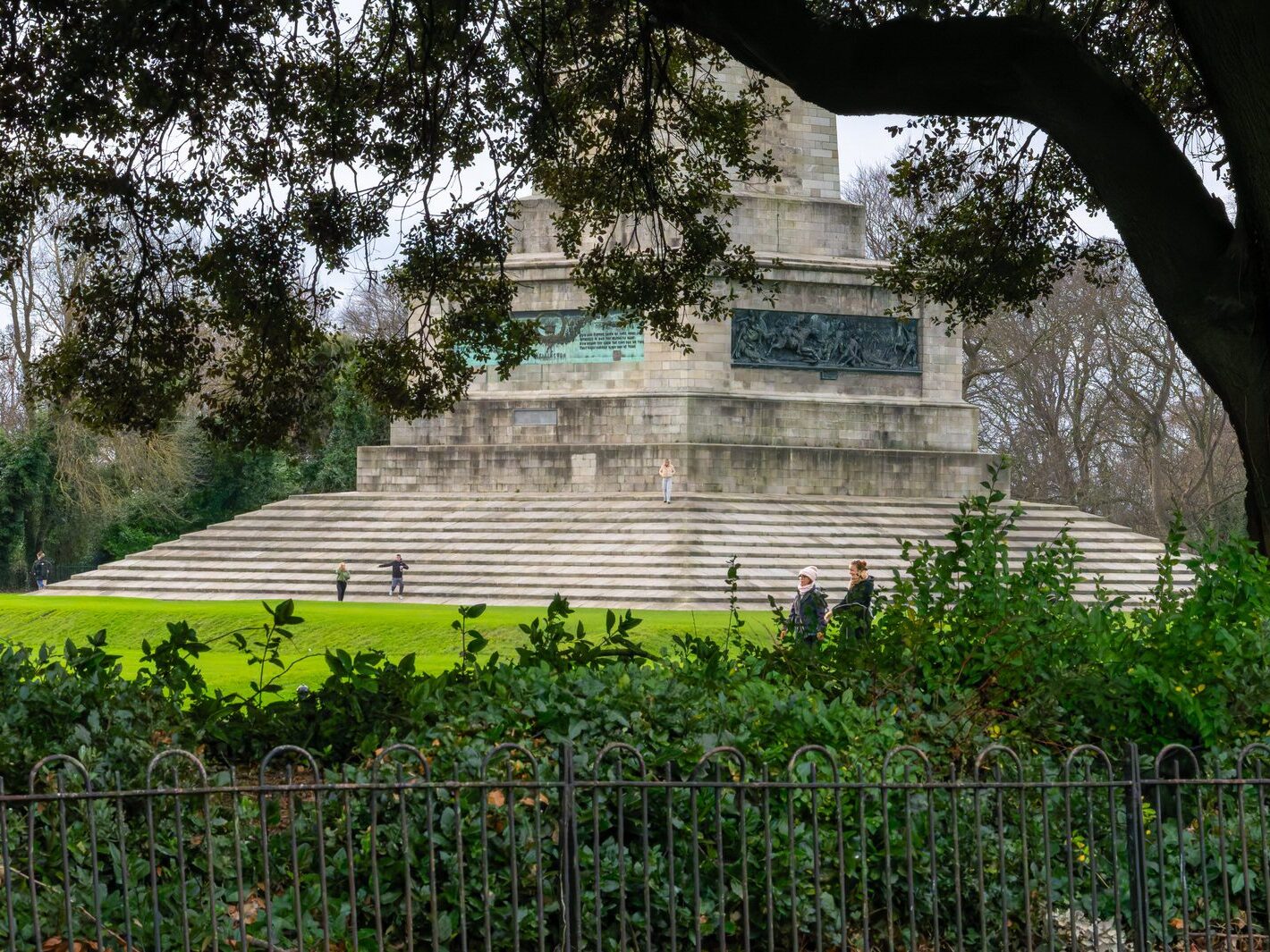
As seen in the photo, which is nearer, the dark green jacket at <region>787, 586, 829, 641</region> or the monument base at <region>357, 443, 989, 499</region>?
the dark green jacket at <region>787, 586, 829, 641</region>

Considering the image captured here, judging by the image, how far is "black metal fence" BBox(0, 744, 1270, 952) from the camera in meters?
4.33

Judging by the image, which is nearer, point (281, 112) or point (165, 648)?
point (165, 648)

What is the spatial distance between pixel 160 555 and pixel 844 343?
13.7 meters

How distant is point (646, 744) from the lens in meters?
5.14

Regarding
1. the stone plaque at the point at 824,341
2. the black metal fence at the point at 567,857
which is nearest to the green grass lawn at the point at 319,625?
the black metal fence at the point at 567,857

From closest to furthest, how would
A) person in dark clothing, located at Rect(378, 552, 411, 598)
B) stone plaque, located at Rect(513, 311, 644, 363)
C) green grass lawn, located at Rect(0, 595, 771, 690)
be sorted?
1. green grass lawn, located at Rect(0, 595, 771, 690)
2. person in dark clothing, located at Rect(378, 552, 411, 598)
3. stone plaque, located at Rect(513, 311, 644, 363)

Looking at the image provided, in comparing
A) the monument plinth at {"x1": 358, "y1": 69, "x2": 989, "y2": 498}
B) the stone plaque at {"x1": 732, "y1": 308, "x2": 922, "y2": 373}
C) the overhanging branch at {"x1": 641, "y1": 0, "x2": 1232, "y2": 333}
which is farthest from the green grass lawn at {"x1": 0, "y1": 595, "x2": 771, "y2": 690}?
the stone plaque at {"x1": 732, "y1": 308, "x2": 922, "y2": 373}

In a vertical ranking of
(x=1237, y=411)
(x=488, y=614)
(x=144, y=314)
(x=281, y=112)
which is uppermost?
(x=281, y=112)

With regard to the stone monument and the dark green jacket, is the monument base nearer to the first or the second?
the stone monument

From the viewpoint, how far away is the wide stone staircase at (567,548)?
23.6 m

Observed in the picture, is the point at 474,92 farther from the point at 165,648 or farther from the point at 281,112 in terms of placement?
the point at 165,648

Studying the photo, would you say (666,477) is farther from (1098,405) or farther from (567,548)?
(1098,405)

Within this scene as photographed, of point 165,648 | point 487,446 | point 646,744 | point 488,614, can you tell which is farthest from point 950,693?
point 487,446

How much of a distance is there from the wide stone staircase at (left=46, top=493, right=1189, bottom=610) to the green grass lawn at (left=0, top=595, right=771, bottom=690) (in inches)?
81.4
